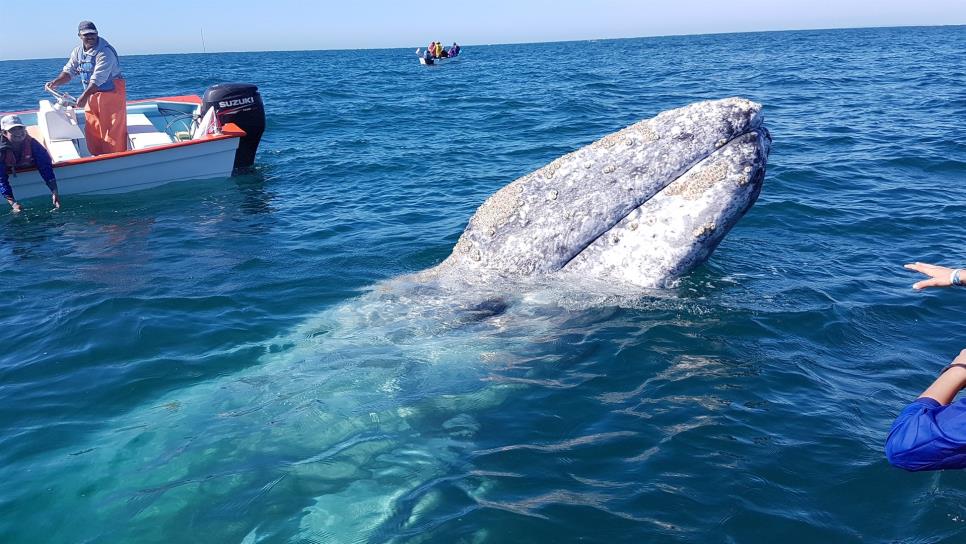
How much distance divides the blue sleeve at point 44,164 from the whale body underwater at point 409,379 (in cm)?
858

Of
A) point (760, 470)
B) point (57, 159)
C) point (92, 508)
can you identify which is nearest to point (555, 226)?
point (760, 470)

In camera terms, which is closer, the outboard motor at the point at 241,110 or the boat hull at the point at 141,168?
the boat hull at the point at 141,168

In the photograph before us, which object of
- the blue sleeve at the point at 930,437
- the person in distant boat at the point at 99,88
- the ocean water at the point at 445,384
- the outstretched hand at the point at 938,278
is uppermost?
the person in distant boat at the point at 99,88

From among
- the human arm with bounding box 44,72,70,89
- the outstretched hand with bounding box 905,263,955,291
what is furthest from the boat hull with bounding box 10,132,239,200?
the outstretched hand with bounding box 905,263,955,291

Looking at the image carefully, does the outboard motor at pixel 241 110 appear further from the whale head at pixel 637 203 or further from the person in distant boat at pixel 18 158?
the whale head at pixel 637 203

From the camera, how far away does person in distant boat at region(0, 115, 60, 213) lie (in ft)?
42.5

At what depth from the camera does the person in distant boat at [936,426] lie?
357 cm

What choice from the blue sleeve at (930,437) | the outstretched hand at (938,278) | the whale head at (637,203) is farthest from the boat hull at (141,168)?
the blue sleeve at (930,437)

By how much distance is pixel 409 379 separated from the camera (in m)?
6.15

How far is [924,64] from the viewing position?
3572cm

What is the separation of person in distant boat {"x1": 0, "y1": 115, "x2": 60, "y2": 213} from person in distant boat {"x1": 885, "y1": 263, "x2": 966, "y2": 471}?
1391cm

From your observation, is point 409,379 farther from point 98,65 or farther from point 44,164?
point 98,65

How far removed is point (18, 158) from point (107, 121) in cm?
194

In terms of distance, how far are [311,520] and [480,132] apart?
17007 mm
